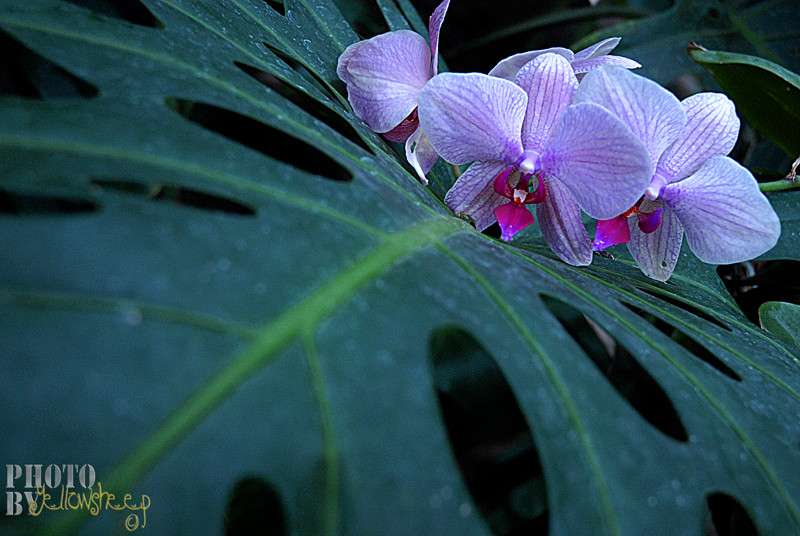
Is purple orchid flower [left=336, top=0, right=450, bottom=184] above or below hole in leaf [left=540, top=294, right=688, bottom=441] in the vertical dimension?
above

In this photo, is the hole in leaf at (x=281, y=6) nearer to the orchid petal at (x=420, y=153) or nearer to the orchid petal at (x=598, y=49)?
the orchid petal at (x=420, y=153)

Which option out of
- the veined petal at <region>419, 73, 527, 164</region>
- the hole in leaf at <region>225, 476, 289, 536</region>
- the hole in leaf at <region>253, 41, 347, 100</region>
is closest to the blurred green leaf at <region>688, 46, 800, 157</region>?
the veined petal at <region>419, 73, 527, 164</region>

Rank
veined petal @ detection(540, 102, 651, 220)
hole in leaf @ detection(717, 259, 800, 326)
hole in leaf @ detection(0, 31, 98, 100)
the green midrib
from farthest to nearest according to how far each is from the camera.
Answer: hole in leaf @ detection(717, 259, 800, 326)
hole in leaf @ detection(0, 31, 98, 100)
veined petal @ detection(540, 102, 651, 220)
the green midrib

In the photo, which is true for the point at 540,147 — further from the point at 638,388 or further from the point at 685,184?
the point at 638,388

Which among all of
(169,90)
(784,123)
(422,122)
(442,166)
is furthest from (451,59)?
(169,90)

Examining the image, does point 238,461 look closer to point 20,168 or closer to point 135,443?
point 135,443

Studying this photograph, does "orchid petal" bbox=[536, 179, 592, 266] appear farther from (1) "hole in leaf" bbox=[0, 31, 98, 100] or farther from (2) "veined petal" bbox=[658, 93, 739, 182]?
(1) "hole in leaf" bbox=[0, 31, 98, 100]

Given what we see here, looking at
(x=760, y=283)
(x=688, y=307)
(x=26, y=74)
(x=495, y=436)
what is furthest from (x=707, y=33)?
(x=26, y=74)
